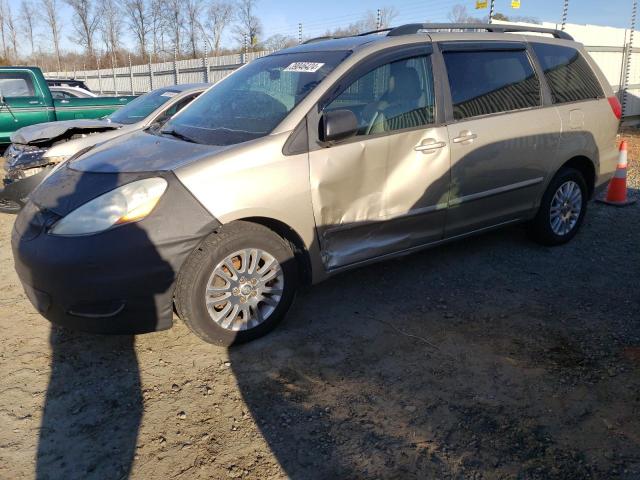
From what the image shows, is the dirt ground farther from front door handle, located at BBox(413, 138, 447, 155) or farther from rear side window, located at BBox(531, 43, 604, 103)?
rear side window, located at BBox(531, 43, 604, 103)

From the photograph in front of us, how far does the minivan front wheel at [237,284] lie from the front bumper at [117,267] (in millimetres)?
105

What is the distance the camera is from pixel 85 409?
8.96 feet

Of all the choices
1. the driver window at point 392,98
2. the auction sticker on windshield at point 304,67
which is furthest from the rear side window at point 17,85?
the driver window at point 392,98

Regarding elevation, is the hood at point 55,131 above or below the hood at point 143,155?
below

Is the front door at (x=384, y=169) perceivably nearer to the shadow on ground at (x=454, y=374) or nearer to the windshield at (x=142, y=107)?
the shadow on ground at (x=454, y=374)

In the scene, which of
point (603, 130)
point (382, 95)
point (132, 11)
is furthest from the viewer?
point (132, 11)

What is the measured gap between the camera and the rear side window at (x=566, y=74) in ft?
15.1

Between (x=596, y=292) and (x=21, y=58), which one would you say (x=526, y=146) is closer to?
(x=596, y=292)

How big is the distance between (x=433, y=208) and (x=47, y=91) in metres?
9.53

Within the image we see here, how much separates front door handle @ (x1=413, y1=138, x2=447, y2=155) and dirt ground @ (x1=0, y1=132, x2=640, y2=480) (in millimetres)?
1102

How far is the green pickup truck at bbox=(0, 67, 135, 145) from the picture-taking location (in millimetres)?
10219

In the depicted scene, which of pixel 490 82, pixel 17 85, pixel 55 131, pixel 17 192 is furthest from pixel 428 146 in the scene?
pixel 17 85

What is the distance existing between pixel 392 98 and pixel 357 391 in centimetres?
201

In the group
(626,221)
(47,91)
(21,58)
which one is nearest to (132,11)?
(21,58)
